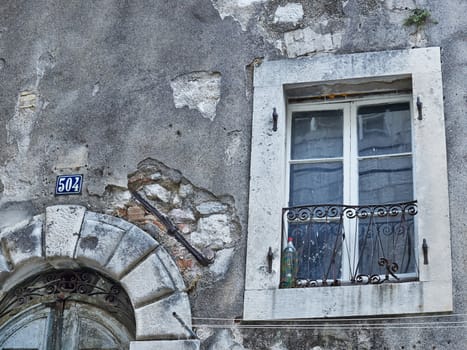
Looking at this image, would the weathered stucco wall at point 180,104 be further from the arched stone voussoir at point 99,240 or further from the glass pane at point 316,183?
the glass pane at point 316,183

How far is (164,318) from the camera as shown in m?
6.98

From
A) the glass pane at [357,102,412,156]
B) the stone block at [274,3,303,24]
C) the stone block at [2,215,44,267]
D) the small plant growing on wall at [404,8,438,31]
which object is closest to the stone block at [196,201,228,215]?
the glass pane at [357,102,412,156]

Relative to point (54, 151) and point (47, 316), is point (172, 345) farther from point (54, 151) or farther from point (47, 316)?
point (54, 151)

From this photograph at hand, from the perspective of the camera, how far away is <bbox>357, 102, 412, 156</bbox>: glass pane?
7375 mm

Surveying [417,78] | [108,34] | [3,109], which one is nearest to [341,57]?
[417,78]

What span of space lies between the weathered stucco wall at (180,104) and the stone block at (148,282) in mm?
128

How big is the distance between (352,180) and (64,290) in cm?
210

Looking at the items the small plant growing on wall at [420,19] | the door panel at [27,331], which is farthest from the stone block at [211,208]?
the small plant growing on wall at [420,19]

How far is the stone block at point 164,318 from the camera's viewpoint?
693 cm

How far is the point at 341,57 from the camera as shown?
7.47 meters

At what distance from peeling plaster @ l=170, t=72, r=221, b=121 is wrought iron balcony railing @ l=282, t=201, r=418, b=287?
975mm

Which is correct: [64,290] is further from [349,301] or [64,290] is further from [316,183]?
[349,301]

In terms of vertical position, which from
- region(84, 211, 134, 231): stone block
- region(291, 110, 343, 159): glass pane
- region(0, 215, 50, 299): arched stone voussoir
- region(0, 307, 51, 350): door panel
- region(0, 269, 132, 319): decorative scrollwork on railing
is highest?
region(291, 110, 343, 159): glass pane

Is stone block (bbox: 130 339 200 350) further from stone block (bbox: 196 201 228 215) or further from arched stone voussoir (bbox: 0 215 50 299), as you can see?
arched stone voussoir (bbox: 0 215 50 299)
